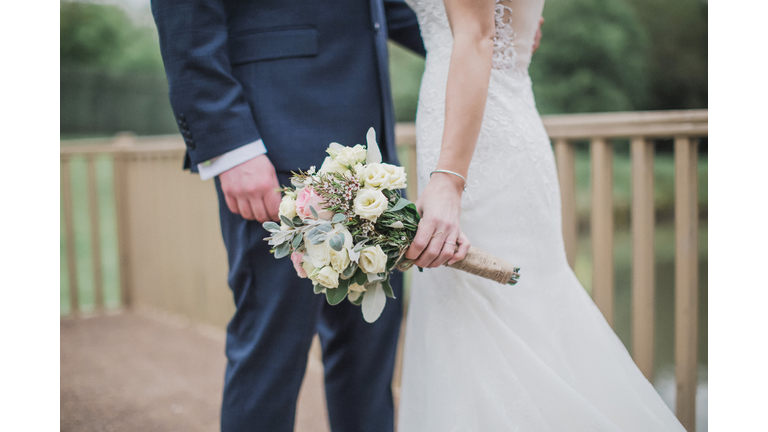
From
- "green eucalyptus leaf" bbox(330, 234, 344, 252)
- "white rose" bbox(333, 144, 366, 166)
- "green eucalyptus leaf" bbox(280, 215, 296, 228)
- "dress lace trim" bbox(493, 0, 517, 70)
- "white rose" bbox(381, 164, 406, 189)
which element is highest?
"dress lace trim" bbox(493, 0, 517, 70)

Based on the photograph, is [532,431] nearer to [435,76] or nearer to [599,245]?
[435,76]

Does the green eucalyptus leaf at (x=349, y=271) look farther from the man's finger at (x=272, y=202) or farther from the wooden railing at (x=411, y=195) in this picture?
the wooden railing at (x=411, y=195)

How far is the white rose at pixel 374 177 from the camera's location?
0.94 meters

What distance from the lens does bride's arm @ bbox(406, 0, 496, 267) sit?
1015 millimetres

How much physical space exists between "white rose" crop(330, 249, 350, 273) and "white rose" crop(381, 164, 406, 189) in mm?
153

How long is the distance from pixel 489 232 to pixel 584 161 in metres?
10.2

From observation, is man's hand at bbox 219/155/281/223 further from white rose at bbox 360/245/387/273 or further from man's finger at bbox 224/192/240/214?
white rose at bbox 360/245/387/273

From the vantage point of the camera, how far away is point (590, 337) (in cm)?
114

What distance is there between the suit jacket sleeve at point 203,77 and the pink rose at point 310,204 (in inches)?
9.7

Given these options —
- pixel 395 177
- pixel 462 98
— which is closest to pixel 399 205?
pixel 395 177

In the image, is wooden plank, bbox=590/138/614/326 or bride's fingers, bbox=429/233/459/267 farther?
wooden plank, bbox=590/138/614/326

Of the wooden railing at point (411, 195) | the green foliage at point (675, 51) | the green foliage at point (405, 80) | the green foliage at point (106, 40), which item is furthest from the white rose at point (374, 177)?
the green foliage at point (106, 40)

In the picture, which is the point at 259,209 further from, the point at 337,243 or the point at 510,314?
the point at 510,314

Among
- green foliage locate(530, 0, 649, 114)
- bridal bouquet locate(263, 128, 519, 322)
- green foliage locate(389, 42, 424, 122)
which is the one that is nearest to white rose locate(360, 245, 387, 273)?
bridal bouquet locate(263, 128, 519, 322)
